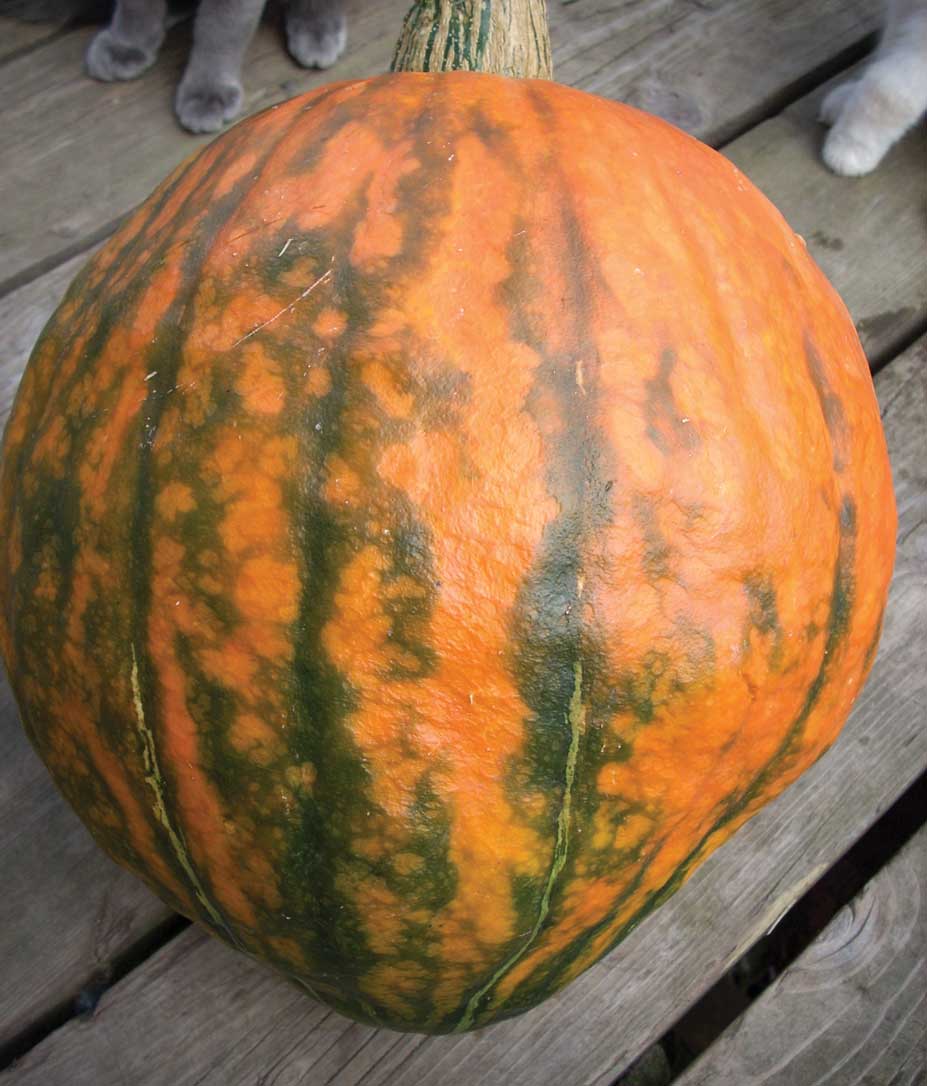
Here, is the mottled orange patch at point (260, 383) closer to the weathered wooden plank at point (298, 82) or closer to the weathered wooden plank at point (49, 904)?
the weathered wooden plank at point (49, 904)

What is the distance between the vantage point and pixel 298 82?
1.77m

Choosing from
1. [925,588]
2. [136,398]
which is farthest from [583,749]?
[925,588]

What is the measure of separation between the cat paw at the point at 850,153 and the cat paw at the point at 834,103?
55mm

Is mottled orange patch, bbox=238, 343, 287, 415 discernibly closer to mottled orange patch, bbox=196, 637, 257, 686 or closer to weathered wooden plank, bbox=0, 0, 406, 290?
mottled orange patch, bbox=196, 637, 257, 686

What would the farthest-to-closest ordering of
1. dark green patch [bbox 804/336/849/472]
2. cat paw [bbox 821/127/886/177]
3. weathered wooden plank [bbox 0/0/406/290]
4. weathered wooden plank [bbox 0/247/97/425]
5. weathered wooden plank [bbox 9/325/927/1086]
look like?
1. cat paw [bbox 821/127/886/177]
2. weathered wooden plank [bbox 0/0/406/290]
3. weathered wooden plank [bbox 0/247/97/425]
4. weathered wooden plank [bbox 9/325/927/1086]
5. dark green patch [bbox 804/336/849/472]

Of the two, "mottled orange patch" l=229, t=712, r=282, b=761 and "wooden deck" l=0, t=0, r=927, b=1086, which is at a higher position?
"mottled orange patch" l=229, t=712, r=282, b=761

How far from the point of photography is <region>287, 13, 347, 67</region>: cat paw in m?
1.74

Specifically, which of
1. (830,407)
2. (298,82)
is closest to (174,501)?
(830,407)

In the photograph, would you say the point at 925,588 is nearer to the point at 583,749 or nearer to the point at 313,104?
the point at 583,749

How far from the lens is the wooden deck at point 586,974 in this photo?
41.9 inches

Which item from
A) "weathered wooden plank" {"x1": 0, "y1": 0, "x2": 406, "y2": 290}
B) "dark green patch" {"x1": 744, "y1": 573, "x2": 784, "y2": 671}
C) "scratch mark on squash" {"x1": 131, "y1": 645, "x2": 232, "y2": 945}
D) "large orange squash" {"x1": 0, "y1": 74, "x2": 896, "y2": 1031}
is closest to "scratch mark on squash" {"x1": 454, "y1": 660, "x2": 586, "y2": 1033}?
"large orange squash" {"x1": 0, "y1": 74, "x2": 896, "y2": 1031}

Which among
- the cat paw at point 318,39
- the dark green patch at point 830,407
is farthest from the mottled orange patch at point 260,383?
the cat paw at point 318,39

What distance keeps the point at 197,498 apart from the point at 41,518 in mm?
152

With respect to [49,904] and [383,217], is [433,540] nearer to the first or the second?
[383,217]
